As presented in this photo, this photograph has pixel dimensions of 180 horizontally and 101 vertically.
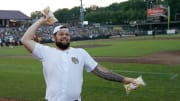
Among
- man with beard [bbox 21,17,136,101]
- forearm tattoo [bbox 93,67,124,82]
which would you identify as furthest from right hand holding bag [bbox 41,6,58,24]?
forearm tattoo [bbox 93,67,124,82]

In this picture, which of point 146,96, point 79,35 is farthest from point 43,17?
point 79,35

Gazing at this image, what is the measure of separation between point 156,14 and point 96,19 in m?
38.7

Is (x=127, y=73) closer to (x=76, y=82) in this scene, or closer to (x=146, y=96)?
(x=146, y=96)

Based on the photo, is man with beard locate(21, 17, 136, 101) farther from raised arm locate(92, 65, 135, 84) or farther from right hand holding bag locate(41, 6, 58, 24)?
raised arm locate(92, 65, 135, 84)

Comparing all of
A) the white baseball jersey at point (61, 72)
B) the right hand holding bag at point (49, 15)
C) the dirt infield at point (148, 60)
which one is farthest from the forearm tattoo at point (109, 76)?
the dirt infield at point (148, 60)

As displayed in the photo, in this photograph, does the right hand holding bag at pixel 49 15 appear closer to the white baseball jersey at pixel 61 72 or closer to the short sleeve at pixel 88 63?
the white baseball jersey at pixel 61 72

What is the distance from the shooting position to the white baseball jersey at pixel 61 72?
466 cm

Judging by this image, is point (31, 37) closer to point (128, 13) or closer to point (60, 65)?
point (60, 65)

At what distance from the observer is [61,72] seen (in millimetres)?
4660

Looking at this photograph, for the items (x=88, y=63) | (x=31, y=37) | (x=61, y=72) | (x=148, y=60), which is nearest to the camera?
(x=61, y=72)

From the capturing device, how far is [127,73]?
672 inches

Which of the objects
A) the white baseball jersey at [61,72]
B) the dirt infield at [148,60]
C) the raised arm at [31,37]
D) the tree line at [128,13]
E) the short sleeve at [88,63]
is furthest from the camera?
the tree line at [128,13]

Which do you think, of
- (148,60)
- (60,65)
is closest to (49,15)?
(60,65)

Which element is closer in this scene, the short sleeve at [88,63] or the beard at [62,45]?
the beard at [62,45]
